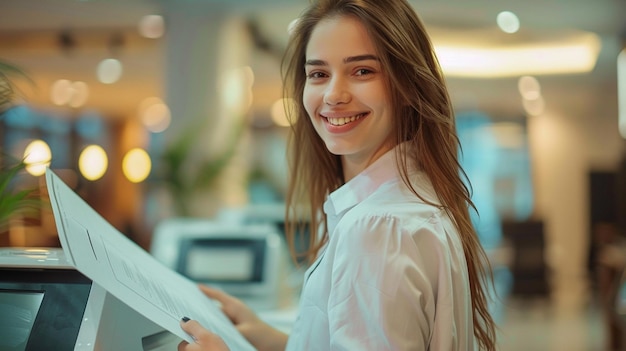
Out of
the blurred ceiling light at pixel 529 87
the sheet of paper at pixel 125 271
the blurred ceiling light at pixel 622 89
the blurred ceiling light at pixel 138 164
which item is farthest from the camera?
the blurred ceiling light at pixel 138 164

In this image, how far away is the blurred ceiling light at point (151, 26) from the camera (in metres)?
8.00

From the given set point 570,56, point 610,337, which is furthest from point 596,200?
point 610,337

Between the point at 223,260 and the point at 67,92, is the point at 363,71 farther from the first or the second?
Result: the point at 67,92

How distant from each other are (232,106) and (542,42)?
4988mm

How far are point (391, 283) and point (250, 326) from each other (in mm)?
619

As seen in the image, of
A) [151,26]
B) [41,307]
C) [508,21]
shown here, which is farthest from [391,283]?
[151,26]

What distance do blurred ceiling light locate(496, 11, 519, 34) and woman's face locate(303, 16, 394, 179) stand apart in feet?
22.9

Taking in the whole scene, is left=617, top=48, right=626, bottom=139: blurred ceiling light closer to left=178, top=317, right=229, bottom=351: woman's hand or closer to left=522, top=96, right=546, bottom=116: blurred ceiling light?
left=522, top=96, right=546, bottom=116: blurred ceiling light

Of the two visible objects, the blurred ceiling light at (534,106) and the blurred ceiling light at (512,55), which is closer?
the blurred ceiling light at (512,55)

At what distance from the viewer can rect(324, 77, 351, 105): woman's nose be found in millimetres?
1234

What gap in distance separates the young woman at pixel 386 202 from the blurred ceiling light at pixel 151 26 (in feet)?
22.8

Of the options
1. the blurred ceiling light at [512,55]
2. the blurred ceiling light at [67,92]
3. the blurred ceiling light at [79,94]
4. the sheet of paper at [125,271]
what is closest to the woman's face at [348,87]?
the sheet of paper at [125,271]

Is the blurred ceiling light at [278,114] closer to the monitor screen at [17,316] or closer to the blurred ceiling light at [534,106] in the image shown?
the blurred ceiling light at [534,106]

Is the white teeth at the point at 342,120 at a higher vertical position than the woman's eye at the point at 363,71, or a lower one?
lower
